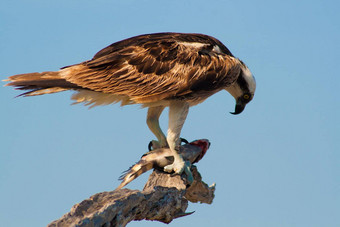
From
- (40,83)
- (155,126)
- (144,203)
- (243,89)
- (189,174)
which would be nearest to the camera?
(144,203)

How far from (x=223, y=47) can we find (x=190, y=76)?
100 cm

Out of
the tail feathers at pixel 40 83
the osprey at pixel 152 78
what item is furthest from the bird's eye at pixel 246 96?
the tail feathers at pixel 40 83

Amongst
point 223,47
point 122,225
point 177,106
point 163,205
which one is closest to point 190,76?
point 177,106

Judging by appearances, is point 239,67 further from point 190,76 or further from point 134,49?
point 134,49

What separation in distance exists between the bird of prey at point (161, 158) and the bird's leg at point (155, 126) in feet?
0.99

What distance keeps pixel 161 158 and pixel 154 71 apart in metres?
1.13

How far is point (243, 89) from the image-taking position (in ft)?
30.4

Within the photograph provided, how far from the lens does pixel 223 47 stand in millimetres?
9180

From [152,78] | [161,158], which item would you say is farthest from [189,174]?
[152,78]

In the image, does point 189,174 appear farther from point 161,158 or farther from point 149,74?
point 149,74

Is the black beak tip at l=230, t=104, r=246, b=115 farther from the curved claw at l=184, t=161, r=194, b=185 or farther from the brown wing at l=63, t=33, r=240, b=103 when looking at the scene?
the curved claw at l=184, t=161, r=194, b=185

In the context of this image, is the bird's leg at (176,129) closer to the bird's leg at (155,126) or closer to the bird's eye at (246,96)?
the bird's leg at (155,126)

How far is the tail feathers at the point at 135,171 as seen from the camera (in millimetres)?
8375

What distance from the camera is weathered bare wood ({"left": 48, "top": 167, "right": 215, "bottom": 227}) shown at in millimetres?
6688
